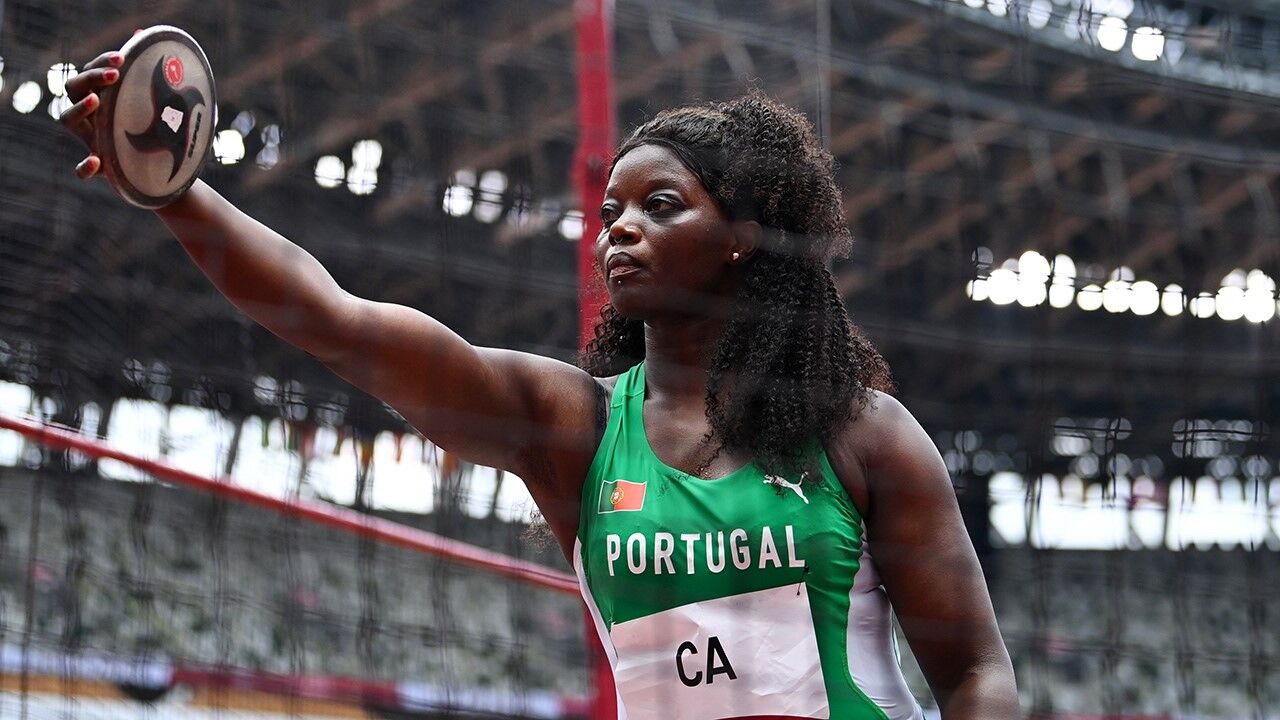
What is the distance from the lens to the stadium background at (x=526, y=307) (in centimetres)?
416

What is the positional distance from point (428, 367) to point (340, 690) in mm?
4747

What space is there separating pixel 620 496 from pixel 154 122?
2.38 ft

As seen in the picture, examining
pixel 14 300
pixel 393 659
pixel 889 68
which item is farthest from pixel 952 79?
pixel 14 300

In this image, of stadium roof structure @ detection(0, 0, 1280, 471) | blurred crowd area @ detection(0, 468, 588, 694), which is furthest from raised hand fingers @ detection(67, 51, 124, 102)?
blurred crowd area @ detection(0, 468, 588, 694)

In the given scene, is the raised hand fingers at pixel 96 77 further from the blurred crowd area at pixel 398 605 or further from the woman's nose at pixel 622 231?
the blurred crowd area at pixel 398 605

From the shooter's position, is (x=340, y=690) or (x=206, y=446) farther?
(x=206, y=446)

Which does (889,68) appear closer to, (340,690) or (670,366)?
(340,690)

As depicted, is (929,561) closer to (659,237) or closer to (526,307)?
(659,237)

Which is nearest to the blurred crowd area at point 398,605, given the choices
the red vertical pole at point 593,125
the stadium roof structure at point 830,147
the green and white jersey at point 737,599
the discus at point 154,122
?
the stadium roof structure at point 830,147

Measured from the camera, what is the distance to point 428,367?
5.26ft

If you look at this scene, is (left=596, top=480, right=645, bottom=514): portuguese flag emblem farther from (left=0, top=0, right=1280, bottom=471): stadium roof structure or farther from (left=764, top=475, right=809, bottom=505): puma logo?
(left=0, top=0, right=1280, bottom=471): stadium roof structure

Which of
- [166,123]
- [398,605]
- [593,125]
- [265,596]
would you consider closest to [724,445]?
[166,123]

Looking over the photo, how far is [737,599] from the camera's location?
167cm

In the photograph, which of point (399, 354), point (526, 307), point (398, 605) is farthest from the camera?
point (398, 605)
